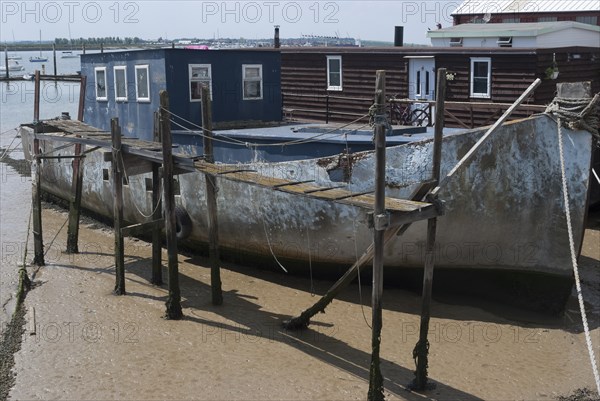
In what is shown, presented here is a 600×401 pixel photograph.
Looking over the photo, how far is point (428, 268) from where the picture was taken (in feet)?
30.3

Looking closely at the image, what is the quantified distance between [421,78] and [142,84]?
8.55 metres

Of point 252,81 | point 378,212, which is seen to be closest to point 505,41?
point 252,81

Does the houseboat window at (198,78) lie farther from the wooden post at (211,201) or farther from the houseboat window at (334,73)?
the houseboat window at (334,73)

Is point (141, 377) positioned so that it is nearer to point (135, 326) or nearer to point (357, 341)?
point (135, 326)

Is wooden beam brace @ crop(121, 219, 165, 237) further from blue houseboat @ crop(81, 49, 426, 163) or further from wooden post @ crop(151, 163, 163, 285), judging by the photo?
blue houseboat @ crop(81, 49, 426, 163)

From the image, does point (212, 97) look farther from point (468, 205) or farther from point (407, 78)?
point (407, 78)

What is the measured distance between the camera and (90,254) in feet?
52.5

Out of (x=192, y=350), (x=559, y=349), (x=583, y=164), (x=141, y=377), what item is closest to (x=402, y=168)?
(x=583, y=164)

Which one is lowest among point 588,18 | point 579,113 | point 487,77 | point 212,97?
point 579,113

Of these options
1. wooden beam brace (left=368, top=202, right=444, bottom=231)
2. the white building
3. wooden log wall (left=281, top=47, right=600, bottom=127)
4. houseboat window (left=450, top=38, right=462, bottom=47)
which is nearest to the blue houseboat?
wooden log wall (left=281, top=47, right=600, bottom=127)

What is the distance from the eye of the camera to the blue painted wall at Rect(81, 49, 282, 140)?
16141 mm

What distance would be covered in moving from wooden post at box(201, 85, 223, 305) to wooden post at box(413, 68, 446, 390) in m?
4.10

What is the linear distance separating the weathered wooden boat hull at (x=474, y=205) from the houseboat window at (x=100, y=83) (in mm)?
6571

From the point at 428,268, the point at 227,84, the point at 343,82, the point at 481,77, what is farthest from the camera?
the point at 343,82
